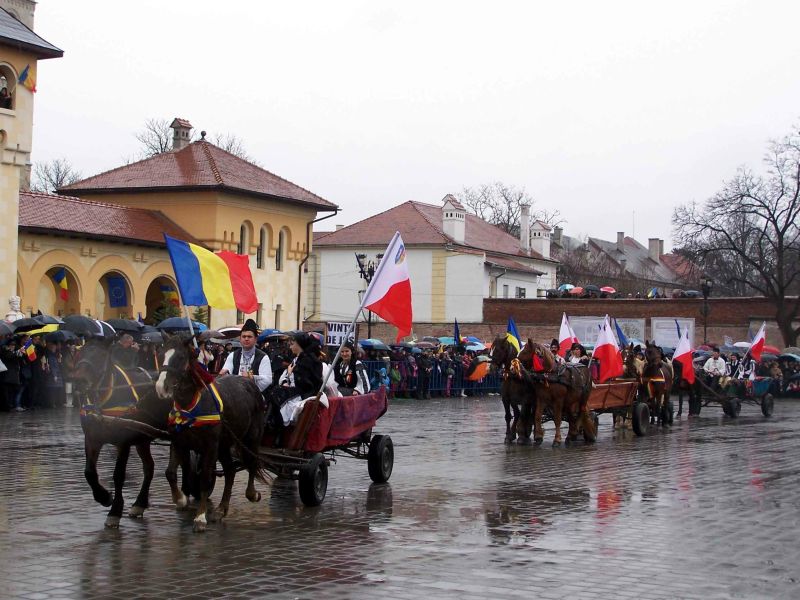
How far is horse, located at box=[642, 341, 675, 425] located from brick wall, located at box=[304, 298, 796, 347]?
100 feet

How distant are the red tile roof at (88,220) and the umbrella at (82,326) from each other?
11.8 metres

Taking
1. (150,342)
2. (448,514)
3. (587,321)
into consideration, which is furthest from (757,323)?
(448,514)

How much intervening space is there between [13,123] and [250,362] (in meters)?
24.6

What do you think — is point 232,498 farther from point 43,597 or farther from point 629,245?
point 629,245

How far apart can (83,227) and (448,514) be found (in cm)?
3006

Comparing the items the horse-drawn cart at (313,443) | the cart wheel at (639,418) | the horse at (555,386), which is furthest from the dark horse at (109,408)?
the cart wheel at (639,418)

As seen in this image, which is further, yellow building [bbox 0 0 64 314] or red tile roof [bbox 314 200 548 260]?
red tile roof [bbox 314 200 548 260]

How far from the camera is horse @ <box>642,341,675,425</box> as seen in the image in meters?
24.9

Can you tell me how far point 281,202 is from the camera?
49312 mm

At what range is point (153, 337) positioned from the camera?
1082 inches

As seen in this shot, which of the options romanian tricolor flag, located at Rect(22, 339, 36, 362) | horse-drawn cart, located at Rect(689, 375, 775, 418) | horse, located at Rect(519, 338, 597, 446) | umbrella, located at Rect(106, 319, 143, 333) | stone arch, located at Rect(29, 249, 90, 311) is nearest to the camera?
horse, located at Rect(519, 338, 597, 446)

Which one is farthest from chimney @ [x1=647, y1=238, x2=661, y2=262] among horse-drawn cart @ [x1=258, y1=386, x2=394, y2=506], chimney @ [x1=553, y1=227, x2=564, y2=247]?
horse-drawn cart @ [x1=258, y1=386, x2=394, y2=506]

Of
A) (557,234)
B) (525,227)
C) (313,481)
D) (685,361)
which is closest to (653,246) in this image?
(557,234)

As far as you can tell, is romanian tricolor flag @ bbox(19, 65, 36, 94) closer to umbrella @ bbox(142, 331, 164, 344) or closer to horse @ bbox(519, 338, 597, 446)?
umbrella @ bbox(142, 331, 164, 344)
